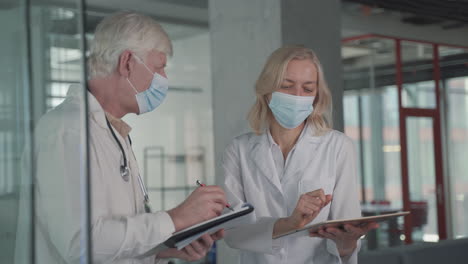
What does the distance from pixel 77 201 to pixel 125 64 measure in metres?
0.54

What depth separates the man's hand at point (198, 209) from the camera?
1934mm

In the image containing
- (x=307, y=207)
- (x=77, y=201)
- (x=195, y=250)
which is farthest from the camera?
(x=307, y=207)

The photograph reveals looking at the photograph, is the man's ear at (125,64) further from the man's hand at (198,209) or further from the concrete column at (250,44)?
the concrete column at (250,44)

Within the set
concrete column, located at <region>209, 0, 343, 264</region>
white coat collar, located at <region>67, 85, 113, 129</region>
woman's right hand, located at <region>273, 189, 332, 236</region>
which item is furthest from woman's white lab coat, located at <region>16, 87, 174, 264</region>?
concrete column, located at <region>209, 0, 343, 264</region>

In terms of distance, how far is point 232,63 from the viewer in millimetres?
5004

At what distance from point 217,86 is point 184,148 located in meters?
3.32

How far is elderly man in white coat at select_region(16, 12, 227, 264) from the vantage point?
5.65 feet

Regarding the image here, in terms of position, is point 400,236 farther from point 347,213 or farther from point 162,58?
point 162,58

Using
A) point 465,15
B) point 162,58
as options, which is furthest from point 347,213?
point 465,15

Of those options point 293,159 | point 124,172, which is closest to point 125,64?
point 124,172

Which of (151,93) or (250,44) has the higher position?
(250,44)

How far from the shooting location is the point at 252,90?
4.88m

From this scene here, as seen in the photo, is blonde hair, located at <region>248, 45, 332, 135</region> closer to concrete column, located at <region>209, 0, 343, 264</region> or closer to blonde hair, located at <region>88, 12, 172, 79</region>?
blonde hair, located at <region>88, 12, 172, 79</region>

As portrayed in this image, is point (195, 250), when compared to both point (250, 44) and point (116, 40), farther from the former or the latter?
point (250, 44)
